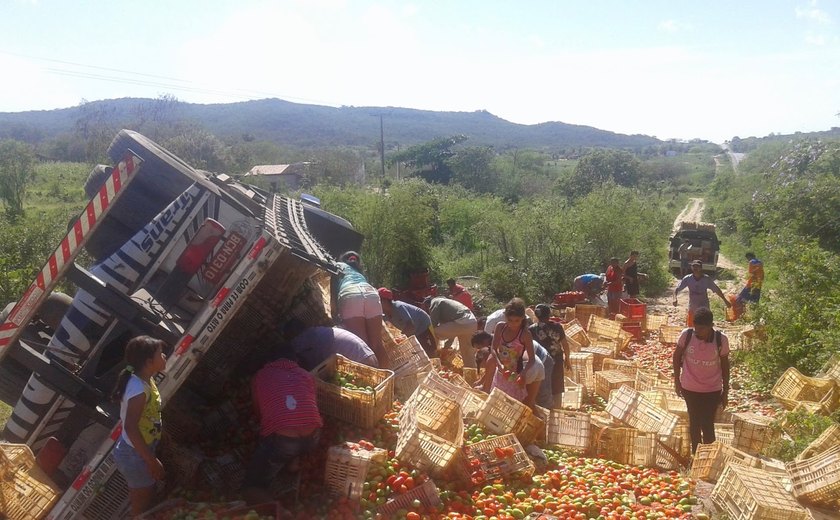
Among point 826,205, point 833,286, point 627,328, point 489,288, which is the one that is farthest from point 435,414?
point 826,205

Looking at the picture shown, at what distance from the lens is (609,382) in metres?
8.84

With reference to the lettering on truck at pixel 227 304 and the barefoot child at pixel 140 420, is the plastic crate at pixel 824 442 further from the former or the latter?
the barefoot child at pixel 140 420

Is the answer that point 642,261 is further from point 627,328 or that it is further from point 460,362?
point 460,362

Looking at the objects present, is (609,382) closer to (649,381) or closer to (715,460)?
(649,381)

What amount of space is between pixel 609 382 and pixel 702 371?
2.52m

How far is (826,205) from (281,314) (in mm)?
19055

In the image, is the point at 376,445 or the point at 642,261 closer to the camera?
the point at 376,445

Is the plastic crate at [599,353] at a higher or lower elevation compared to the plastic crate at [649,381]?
lower

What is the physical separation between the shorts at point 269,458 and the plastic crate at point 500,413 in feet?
6.39

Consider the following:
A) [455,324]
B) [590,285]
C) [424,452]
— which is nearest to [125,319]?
[424,452]

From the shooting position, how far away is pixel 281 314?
692 cm

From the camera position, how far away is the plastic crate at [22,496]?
16.3 ft

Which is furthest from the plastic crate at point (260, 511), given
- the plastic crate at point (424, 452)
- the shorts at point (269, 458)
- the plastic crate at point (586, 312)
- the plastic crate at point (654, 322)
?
the plastic crate at point (654, 322)

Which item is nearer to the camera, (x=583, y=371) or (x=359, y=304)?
(x=359, y=304)
